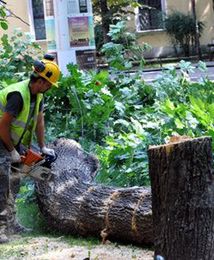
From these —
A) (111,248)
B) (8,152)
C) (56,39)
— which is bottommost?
(111,248)

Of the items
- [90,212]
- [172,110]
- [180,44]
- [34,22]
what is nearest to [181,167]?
[90,212]

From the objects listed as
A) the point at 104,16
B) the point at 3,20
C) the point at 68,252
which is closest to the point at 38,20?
the point at 104,16

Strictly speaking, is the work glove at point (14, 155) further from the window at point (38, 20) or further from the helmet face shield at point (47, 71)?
the window at point (38, 20)

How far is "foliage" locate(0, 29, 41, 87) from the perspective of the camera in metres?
10.3

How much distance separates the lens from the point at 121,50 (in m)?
10.0

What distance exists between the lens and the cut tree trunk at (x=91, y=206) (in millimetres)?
5422

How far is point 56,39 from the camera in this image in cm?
1242

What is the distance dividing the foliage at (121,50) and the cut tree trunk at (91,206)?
11.1 ft

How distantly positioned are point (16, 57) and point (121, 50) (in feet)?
6.42

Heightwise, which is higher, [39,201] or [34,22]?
[34,22]

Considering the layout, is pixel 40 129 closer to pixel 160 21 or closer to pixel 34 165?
pixel 34 165

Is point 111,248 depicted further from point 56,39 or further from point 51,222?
point 56,39

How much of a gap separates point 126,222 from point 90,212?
1.50 ft

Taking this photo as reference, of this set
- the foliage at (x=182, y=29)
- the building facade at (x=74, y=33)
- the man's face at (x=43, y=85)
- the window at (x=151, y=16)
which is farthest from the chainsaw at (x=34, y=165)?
the window at (x=151, y=16)
